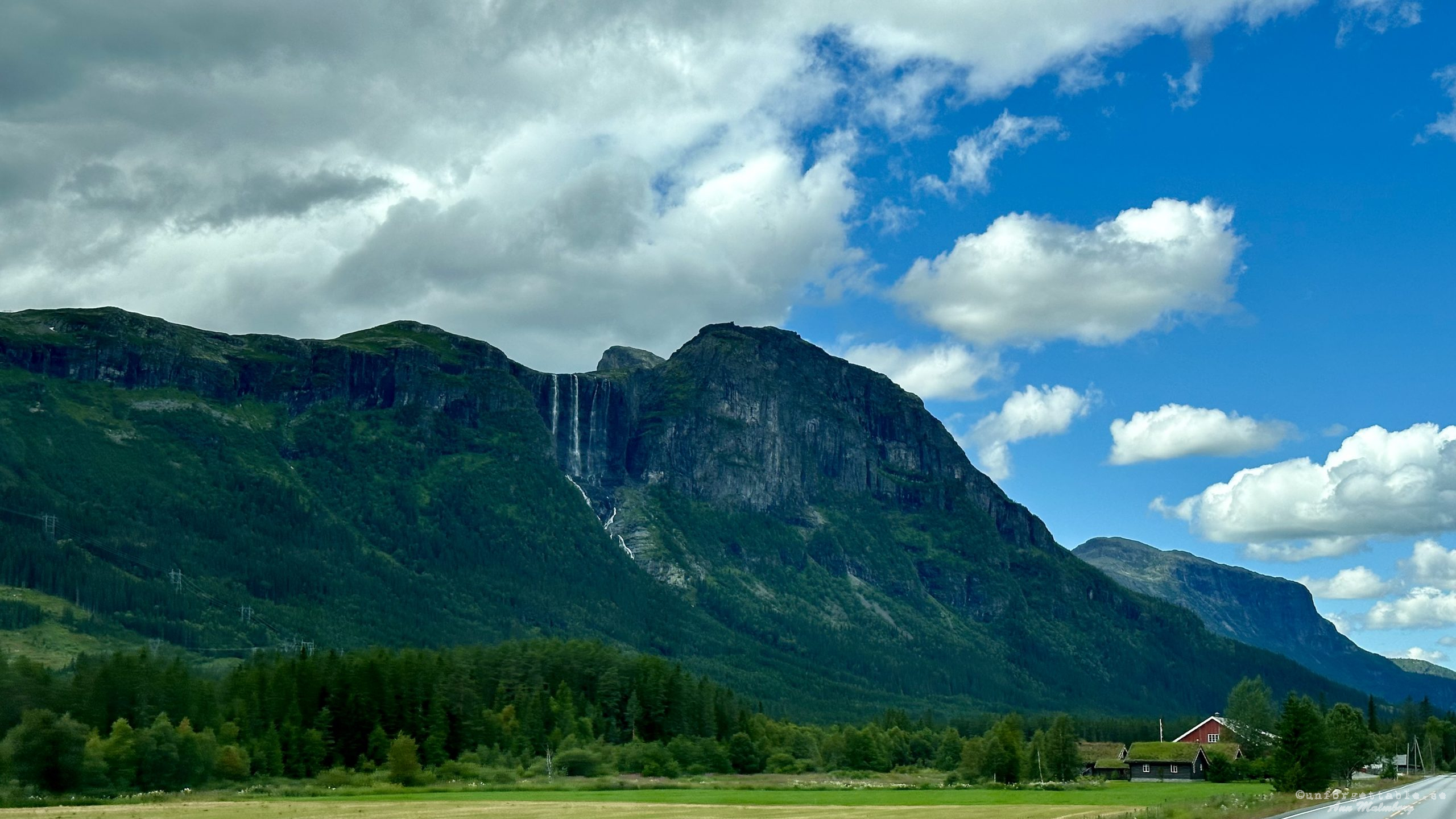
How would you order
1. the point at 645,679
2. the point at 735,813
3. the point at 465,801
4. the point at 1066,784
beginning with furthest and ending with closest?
the point at 645,679 < the point at 1066,784 < the point at 465,801 < the point at 735,813

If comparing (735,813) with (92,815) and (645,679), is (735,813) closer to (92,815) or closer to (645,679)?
(92,815)

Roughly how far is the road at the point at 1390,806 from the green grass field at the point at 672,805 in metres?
11.0

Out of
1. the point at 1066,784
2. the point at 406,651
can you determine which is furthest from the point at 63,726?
the point at 1066,784

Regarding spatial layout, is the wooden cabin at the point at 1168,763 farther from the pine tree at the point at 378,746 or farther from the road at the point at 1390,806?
the pine tree at the point at 378,746

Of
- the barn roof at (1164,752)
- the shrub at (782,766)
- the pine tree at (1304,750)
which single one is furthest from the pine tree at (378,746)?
the barn roof at (1164,752)

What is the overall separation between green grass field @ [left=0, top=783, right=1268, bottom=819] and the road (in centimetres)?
1100

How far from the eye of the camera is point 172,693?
148m

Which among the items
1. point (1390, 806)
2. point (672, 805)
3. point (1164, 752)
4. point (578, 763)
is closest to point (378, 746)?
point (578, 763)

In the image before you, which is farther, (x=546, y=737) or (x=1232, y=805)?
(x=546, y=737)

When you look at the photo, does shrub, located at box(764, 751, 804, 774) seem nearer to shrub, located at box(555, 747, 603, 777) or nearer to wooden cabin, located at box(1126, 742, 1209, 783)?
shrub, located at box(555, 747, 603, 777)

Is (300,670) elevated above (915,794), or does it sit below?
above

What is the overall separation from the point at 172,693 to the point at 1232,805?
11013cm

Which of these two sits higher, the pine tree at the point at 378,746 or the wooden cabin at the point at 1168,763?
the pine tree at the point at 378,746

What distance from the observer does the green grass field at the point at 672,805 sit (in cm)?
9144
